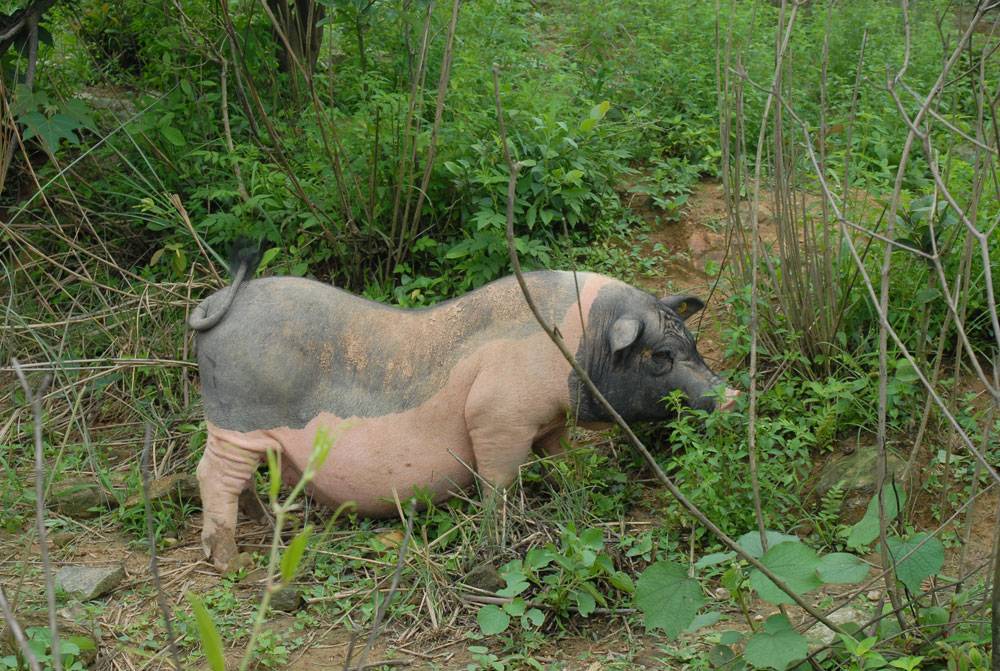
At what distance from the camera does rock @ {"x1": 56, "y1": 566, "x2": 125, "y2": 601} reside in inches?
133

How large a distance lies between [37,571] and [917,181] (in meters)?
4.89

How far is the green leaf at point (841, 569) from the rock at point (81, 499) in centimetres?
299

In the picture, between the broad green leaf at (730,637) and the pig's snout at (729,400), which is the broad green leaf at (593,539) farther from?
the pig's snout at (729,400)

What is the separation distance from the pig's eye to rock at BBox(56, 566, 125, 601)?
226 cm

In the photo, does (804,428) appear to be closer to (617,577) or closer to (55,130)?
(617,577)

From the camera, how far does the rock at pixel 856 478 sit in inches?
142

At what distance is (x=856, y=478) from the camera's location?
366 cm

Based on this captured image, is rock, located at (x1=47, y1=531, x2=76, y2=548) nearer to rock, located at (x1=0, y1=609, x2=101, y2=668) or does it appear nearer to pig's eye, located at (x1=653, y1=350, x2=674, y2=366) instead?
rock, located at (x1=0, y1=609, x2=101, y2=668)

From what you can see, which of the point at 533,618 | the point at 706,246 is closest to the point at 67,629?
the point at 533,618

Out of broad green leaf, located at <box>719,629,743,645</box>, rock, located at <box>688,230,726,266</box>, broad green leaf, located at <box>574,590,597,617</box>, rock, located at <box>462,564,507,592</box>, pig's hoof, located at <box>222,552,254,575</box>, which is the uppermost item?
rock, located at <box>688,230,726,266</box>

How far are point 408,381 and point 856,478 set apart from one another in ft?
5.93

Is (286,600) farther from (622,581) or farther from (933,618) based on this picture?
(933,618)

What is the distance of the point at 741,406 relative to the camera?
3779mm

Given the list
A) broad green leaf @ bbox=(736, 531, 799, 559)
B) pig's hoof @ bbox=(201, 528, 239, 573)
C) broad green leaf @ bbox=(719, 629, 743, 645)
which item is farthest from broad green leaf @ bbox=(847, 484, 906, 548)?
pig's hoof @ bbox=(201, 528, 239, 573)
